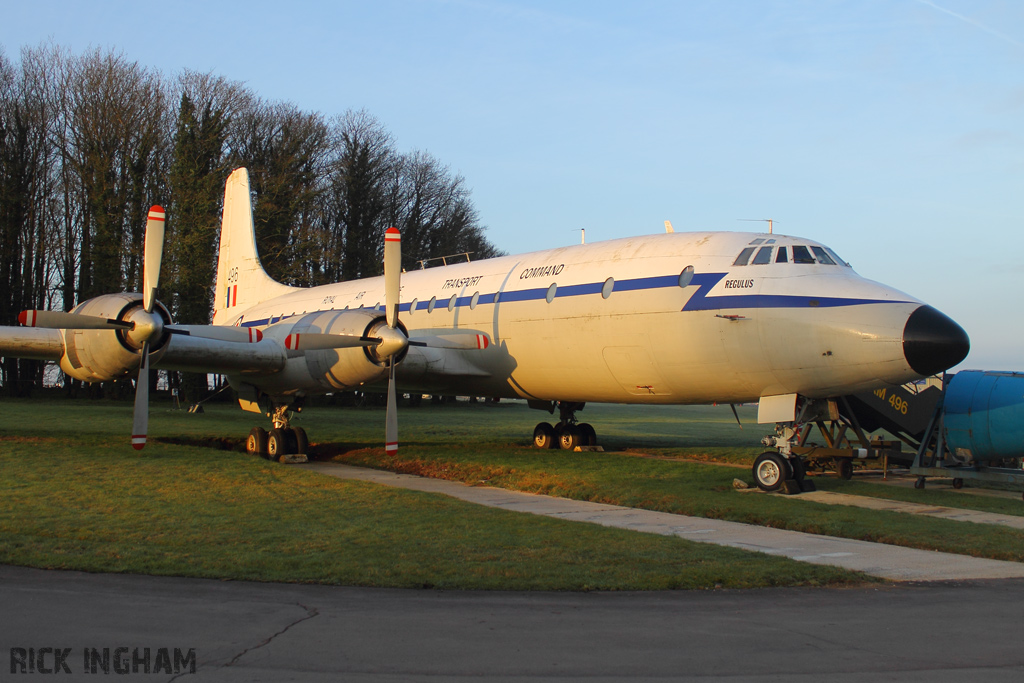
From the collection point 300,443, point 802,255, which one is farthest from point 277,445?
point 802,255

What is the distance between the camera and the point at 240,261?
24.9 metres

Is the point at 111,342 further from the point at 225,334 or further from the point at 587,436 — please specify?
the point at 587,436

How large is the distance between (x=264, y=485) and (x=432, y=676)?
8788 millimetres

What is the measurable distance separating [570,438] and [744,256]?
25.8ft

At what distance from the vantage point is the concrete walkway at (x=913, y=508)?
11.0 metres

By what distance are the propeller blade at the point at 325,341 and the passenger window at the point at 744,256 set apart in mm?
6167

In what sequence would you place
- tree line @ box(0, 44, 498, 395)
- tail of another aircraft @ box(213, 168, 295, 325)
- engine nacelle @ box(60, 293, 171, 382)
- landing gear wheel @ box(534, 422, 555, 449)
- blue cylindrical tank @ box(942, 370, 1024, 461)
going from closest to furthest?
blue cylindrical tank @ box(942, 370, 1024, 461) < engine nacelle @ box(60, 293, 171, 382) < landing gear wheel @ box(534, 422, 555, 449) < tail of another aircraft @ box(213, 168, 295, 325) < tree line @ box(0, 44, 498, 395)

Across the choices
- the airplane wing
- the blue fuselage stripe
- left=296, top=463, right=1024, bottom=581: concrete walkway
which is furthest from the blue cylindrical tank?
the airplane wing

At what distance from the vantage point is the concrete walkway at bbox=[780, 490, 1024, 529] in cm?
1105

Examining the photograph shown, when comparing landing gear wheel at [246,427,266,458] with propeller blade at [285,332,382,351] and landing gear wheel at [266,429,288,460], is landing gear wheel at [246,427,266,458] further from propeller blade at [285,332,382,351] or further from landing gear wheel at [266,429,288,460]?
propeller blade at [285,332,382,351]

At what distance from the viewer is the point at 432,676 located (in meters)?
4.69

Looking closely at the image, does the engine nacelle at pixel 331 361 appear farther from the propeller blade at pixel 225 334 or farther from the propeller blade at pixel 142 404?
the propeller blade at pixel 142 404

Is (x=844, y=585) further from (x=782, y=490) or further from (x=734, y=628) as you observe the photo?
(x=782, y=490)

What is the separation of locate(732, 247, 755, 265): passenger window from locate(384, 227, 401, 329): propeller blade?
5832 mm
